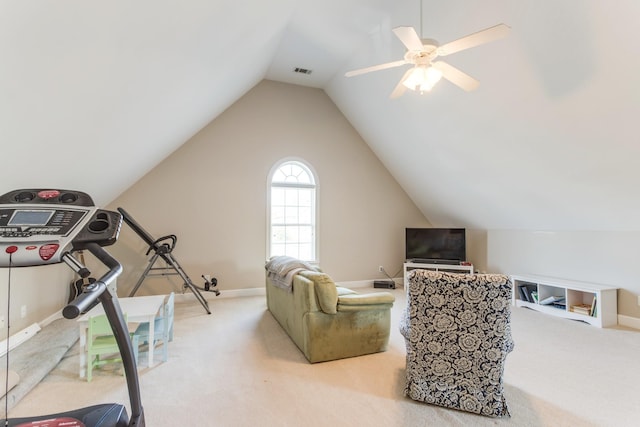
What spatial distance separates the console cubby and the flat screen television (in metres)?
1.10

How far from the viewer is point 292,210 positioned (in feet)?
19.2

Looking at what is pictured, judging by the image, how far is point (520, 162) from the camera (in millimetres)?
3938

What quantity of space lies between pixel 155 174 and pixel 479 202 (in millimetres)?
5110

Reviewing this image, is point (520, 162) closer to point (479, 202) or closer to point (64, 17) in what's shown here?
point (479, 202)

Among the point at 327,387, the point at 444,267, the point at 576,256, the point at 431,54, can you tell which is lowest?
the point at 327,387

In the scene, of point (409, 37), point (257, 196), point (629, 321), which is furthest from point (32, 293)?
point (629, 321)

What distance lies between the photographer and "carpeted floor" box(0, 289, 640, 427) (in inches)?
82.0

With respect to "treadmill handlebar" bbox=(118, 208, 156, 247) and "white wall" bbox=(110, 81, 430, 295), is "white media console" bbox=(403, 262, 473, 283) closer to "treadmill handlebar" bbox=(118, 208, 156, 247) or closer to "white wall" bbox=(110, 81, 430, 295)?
"white wall" bbox=(110, 81, 430, 295)

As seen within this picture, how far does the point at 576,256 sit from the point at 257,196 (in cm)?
478

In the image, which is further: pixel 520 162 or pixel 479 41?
pixel 520 162

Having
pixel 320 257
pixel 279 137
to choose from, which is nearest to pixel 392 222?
pixel 320 257

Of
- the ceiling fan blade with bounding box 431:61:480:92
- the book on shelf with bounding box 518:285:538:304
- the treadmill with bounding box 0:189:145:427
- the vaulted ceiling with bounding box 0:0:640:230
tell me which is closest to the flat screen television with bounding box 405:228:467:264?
the vaulted ceiling with bounding box 0:0:640:230

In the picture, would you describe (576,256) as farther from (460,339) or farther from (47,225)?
(47,225)

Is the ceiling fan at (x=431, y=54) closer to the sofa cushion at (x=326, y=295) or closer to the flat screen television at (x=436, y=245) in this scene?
the sofa cushion at (x=326, y=295)
